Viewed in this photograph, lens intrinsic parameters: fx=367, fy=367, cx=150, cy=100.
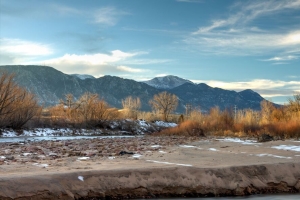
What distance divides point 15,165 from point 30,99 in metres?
34.0

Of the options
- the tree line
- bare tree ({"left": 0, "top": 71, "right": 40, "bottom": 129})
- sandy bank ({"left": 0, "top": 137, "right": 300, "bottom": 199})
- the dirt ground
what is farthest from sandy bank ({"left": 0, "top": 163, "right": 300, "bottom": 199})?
bare tree ({"left": 0, "top": 71, "right": 40, "bottom": 129})

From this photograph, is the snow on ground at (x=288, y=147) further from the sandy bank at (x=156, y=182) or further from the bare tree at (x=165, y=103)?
the bare tree at (x=165, y=103)

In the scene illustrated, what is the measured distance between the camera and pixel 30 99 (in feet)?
142

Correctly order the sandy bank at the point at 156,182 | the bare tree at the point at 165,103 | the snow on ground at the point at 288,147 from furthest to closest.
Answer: the bare tree at the point at 165,103 → the snow on ground at the point at 288,147 → the sandy bank at the point at 156,182

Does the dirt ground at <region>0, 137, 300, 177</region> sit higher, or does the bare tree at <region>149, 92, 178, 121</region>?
the bare tree at <region>149, 92, 178, 121</region>

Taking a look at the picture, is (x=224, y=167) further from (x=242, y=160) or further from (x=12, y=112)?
(x=12, y=112)

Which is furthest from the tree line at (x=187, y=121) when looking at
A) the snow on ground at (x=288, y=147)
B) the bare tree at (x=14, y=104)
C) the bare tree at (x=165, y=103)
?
the bare tree at (x=165, y=103)

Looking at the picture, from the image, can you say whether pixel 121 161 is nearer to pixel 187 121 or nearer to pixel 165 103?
pixel 187 121

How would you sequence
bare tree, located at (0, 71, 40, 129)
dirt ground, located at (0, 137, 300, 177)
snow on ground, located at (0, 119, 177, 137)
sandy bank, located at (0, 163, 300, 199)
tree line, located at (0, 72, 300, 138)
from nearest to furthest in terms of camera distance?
sandy bank, located at (0, 163, 300, 199)
dirt ground, located at (0, 137, 300, 177)
tree line, located at (0, 72, 300, 138)
bare tree, located at (0, 71, 40, 129)
snow on ground, located at (0, 119, 177, 137)

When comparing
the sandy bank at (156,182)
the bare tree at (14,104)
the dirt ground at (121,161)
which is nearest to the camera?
the sandy bank at (156,182)

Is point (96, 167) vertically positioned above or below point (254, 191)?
Result: above

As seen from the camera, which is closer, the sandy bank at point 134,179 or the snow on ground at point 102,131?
the sandy bank at point 134,179

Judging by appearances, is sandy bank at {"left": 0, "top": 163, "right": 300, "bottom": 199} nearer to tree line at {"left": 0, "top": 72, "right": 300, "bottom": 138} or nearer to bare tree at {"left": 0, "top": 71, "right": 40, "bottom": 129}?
tree line at {"left": 0, "top": 72, "right": 300, "bottom": 138}

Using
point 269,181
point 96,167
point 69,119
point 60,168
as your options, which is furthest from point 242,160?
point 69,119
